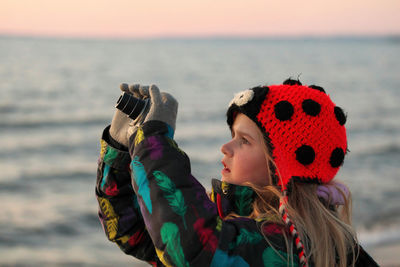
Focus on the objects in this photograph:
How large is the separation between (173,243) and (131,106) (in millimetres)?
527

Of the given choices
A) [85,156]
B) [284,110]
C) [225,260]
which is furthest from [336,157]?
[85,156]

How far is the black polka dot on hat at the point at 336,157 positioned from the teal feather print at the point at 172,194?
29.3 inches

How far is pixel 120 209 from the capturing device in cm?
205

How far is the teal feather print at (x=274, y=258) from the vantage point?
1670 mm

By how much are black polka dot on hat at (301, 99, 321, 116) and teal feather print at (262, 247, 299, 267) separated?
0.59 metres

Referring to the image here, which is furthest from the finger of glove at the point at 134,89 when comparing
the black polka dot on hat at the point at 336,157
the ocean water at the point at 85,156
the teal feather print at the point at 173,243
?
the ocean water at the point at 85,156

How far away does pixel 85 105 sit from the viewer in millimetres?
17688

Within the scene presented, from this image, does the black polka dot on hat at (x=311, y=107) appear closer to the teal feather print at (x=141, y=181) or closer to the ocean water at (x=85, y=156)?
the teal feather print at (x=141, y=181)

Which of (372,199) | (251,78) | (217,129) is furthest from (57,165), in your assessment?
(251,78)

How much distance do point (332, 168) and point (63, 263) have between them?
16.0 feet

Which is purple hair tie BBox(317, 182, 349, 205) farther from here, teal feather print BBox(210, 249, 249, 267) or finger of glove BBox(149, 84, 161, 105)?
finger of glove BBox(149, 84, 161, 105)

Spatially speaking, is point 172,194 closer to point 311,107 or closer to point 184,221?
point 184,221

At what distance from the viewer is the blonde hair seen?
1.78 m

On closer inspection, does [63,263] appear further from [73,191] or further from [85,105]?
[85,105]
